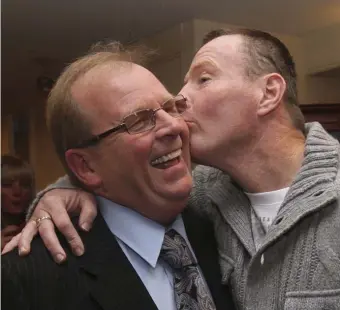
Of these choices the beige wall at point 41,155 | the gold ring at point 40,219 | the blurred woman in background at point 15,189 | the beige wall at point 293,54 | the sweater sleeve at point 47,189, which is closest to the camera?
the gold ring at point 40,219

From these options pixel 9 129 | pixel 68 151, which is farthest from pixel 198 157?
pixel 9 129

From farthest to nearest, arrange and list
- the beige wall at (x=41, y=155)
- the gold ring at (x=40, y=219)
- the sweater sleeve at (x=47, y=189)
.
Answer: the beige wall at (x=41, y=155) → the sweater sleeve at (x=47, y=189) → the gold ring at (x=40, y=219)

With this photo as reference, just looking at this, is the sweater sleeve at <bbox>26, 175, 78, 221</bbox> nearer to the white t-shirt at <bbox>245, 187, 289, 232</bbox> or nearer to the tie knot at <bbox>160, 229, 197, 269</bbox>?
the tie knot at <bbox>160, 229, 197, 269</bbox>

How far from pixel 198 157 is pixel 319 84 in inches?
116

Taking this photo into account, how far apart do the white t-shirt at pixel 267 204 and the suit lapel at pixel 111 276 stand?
30 cm

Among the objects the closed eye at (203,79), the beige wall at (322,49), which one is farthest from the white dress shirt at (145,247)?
the beige wall at (322,49)

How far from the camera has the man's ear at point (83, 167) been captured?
1.18m

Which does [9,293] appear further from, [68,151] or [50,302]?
[68,151]

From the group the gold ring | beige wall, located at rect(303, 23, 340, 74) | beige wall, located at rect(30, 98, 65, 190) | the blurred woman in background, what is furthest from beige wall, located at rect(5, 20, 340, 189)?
the gold ring

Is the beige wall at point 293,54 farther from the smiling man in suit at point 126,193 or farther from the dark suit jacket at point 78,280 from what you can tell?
the dark suit jacket at point 78,280

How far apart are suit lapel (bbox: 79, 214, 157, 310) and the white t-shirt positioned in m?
0.30

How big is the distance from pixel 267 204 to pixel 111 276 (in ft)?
1.18

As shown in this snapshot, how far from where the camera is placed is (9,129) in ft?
19.4

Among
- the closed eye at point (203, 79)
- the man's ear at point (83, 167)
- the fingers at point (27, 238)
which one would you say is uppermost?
the closed eye at point (203, 79)
